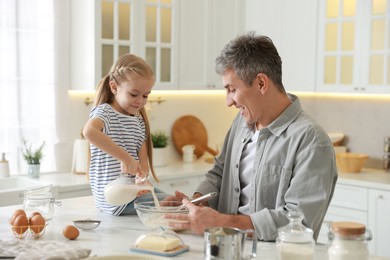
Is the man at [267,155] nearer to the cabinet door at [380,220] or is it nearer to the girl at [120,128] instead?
the girl at [120,128]

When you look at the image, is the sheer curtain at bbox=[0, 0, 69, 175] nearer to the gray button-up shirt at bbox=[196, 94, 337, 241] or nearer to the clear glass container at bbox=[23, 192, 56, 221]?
the gray button-up shirt at bbox=[196, 94, 337, 241]

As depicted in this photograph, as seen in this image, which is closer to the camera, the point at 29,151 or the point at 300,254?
the point at 300,254

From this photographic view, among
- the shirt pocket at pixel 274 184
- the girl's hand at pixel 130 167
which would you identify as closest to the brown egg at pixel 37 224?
the girl's hand at pixel 130 167

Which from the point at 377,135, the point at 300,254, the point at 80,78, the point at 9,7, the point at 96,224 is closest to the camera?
the point at 300,254

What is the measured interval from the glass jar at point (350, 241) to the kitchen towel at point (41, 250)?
0.80 m

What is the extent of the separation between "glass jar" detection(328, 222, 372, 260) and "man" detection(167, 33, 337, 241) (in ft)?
1.63

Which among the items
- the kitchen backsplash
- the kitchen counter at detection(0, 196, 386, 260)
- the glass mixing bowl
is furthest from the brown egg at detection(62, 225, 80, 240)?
the kitchen backsplash

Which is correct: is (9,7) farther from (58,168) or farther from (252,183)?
(252,183)

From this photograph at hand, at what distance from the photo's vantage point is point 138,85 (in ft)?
10.2

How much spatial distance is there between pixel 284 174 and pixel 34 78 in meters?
2.69

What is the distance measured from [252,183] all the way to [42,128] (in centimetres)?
250

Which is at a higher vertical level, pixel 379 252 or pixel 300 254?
pixel 300 254

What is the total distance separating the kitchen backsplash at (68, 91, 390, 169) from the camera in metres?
5.33

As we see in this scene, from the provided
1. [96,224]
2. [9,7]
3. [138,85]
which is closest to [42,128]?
[9,7]
